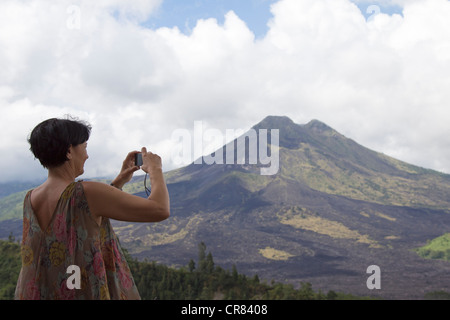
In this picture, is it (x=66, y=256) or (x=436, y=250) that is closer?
(x=66, y=256)

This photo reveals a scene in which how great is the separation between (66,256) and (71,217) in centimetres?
20

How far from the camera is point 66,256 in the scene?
230cm

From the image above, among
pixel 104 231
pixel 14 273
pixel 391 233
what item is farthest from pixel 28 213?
pixel 391 233

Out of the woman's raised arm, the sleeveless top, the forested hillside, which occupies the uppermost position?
the woman's raised arm

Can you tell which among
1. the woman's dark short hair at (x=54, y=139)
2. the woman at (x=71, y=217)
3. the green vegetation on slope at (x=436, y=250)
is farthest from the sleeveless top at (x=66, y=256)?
the green vegetation on slope at (x=436, y=250)

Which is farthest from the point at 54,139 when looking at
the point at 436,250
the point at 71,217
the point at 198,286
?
the point at 436,250

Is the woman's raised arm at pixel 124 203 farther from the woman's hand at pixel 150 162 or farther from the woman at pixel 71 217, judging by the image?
the woman's hand at pixel 150 162

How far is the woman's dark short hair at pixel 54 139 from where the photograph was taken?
2.38 m

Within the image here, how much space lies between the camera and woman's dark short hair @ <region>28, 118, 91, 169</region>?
2.38 meters

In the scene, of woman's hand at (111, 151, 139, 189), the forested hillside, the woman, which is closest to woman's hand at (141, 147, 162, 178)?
the woman

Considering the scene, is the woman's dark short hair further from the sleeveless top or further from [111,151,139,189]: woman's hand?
[111,151,139,189]: woman's hand

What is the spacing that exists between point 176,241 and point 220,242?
18282mm

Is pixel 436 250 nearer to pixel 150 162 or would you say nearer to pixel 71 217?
pixel 150 162
